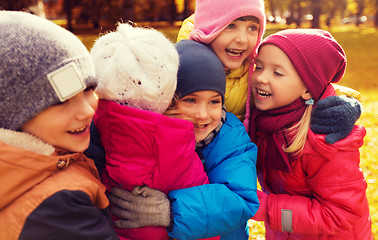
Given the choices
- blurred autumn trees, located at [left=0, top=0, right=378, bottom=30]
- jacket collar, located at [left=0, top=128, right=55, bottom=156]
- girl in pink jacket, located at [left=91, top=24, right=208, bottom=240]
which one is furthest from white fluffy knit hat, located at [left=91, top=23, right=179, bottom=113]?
blurred autumn trees, located at [left=0, top=0, right=378, bottom=30]

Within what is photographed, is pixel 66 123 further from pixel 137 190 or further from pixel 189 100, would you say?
pixel 189 100

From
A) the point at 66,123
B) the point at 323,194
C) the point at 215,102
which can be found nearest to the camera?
the point at 66,123

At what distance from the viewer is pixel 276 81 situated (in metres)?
2.13

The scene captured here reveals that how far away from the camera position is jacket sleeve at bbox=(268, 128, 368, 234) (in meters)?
1.97

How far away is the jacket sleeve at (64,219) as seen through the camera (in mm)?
1146

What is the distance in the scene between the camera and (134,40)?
1.49 metres

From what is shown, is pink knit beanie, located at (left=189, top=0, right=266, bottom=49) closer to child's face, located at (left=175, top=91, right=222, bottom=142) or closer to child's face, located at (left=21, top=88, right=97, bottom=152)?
child's face, located at (left=175, top=91, right=222, bottom=142)

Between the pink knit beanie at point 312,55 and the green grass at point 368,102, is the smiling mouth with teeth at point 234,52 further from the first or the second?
the green grass at point 368,102

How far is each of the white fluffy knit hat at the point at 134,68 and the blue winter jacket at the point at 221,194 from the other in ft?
1.63

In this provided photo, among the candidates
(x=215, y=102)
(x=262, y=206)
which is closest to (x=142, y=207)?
(x=215, y=102)

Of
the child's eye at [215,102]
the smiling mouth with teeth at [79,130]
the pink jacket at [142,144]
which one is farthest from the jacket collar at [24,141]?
the child's eye at [215,102]

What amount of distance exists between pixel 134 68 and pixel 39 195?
0.64m

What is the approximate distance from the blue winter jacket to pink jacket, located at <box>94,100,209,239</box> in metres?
0.17

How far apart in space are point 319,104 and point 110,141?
128 centimetres
